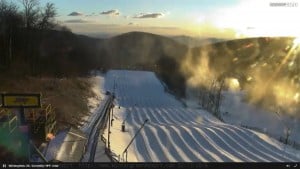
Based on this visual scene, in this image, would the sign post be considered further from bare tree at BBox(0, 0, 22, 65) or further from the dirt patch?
bare tree at BBox(0, 0, 22, 65)

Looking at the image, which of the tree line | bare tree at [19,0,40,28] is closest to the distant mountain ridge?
the tree line

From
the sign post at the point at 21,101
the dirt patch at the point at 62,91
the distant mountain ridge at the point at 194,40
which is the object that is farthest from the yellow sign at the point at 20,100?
the distant mountain ridge at the point at 194,40

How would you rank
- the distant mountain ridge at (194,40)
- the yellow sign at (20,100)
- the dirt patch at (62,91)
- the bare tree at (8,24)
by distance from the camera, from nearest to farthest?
the yellow sign at (20,100) < the bare tree at (8,24) < the dirt patch at (62,91) < the distant mountain ridge at (194,40)

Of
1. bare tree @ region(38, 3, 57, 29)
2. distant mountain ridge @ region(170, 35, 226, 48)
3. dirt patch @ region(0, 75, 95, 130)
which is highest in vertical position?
bare tree @ region(38, 3, 57, 29)

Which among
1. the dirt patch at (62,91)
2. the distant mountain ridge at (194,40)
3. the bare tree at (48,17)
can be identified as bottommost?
the dirt patch at (62,91)

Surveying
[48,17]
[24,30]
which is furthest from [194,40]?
[24,30]

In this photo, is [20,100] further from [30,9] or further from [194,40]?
[194,40]

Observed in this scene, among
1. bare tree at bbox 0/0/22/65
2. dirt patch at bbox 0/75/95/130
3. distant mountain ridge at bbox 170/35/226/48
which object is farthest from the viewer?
distant mountain ridge at bbox 170/35/226/48

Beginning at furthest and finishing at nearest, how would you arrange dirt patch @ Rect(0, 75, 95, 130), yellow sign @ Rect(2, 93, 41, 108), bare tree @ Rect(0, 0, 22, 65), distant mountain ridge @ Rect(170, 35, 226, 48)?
distant mountain ridge @ Rect(170, 35, 226, 48) < dirt patch @ Rect(0, 75, 95, 130) < bare tree @ Rect(0, 0, 22, 65) < yellow sign @ Rect(2, 93, 41, 108)

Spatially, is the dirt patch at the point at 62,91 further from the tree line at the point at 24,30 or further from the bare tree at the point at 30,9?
the bare tree at the point at 30,9
